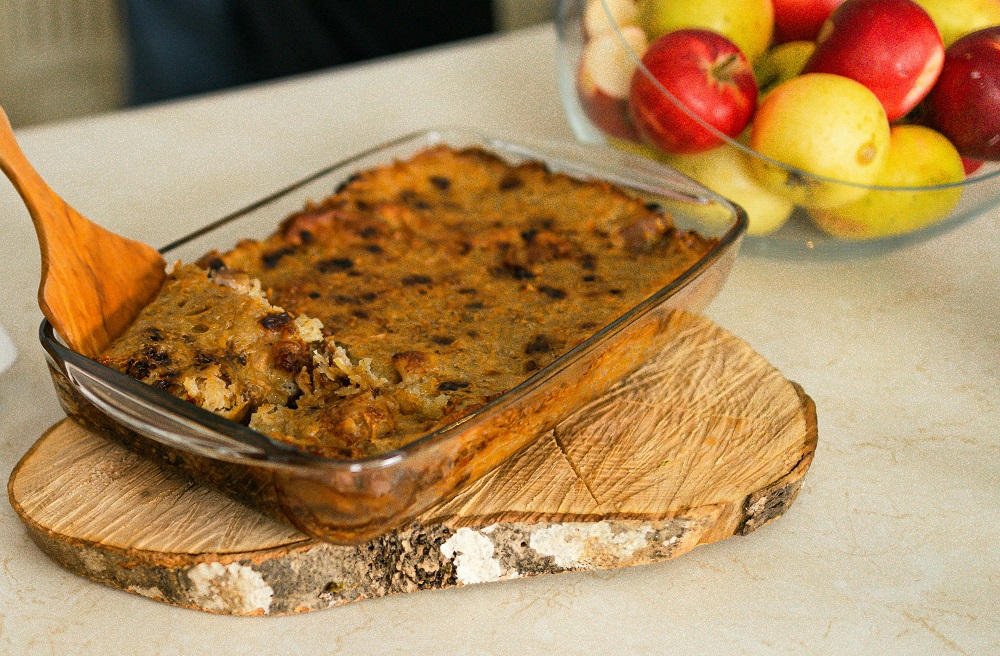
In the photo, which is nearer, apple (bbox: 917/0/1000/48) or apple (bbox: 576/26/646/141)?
apple (bbox: 917/0/1000/48)

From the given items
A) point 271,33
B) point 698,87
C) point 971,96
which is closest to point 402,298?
point 698,87

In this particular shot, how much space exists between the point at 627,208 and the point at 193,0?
2.08 m

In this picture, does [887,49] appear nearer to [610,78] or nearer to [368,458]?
[610,78]

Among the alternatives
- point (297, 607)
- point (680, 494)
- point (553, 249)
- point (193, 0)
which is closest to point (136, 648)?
point (297, 607)

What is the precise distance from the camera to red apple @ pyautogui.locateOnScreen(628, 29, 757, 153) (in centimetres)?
126

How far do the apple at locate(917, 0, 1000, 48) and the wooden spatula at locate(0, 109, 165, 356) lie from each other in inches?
41.8

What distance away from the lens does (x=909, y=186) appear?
124 cm

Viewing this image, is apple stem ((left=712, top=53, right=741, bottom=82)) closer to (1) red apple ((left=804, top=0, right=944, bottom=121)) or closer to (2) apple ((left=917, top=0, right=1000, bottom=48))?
(1) red apple ((left=804, top=0, right=944, bottom=121))

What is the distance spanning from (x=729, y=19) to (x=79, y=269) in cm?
90

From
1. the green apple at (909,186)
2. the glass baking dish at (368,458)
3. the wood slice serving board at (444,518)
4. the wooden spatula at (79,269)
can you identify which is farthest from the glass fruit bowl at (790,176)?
the wooden spatula at (79,269)

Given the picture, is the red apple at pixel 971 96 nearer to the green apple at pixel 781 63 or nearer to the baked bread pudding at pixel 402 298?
the green apple at pixel 781 63

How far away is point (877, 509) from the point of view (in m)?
1.04

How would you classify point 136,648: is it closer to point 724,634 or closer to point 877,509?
point 724,634

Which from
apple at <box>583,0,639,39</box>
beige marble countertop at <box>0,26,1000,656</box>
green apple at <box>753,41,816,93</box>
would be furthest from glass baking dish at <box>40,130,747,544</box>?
apple at <box>583,0,639,39</box>
